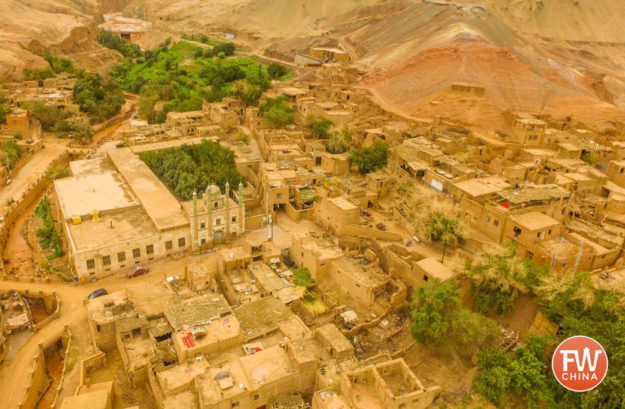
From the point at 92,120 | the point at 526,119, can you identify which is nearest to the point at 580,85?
the point at 526,119

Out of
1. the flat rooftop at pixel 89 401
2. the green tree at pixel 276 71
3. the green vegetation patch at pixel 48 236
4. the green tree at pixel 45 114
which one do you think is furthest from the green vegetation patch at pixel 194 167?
the green tree at pixel 276 71

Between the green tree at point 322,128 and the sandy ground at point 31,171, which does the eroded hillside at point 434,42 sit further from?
the sandy ground at point 31,171

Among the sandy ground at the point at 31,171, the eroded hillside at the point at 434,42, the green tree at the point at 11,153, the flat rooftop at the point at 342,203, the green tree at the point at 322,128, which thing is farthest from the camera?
the eroded hillside at the point at 434,42

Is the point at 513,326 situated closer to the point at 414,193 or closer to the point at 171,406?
the point at 414,193

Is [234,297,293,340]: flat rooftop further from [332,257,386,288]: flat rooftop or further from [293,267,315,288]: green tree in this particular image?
[332,257,386,288]: flat rooftop

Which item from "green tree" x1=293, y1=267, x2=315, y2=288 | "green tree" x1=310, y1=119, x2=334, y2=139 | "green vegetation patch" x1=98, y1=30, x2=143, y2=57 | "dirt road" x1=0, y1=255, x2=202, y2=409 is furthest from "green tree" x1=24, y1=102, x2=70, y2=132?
"green vegetation patch" x1=98, y1=30, x2=143, y2=57

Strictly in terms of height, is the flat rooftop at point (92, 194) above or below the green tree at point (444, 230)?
below

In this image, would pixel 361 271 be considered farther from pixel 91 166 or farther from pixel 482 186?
pixel 91 166
